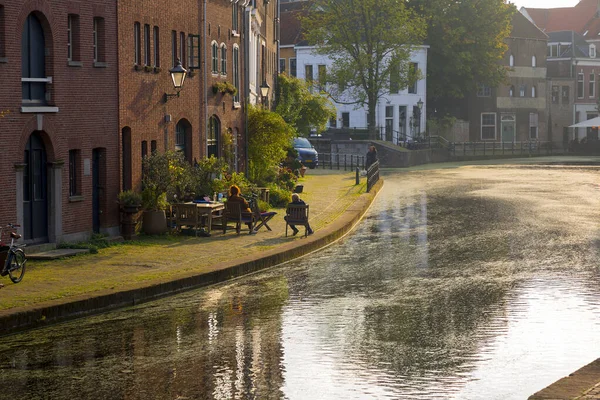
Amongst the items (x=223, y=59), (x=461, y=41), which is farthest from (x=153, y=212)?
(x=461, y=41)

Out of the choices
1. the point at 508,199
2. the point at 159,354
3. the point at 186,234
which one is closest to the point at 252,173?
the point at 508,199

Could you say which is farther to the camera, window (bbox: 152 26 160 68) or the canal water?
window (bbox: 152 26 160 68)

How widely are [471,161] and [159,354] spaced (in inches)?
2490

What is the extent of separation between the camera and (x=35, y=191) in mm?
21500

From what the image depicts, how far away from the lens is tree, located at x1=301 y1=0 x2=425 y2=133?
68.0 m

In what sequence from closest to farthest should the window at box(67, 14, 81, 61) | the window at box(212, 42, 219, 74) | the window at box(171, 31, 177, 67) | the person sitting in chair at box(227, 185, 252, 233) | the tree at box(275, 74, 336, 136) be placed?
1. the window at box(67, 14, 81, 61)
2. the person sitting in chair at box(227, 185, 252, 233)
3. the window at box(171, 31, 177, 67)
4. the window at box(212, 42, 219, 74)
5. the tree at box(275, 74, 336, 136)

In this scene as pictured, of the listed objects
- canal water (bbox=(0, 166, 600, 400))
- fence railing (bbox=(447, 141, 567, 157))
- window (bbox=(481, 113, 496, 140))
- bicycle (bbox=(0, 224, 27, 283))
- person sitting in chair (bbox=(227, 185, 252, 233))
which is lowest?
canal water (bbox=(0, 166, 600, 400))

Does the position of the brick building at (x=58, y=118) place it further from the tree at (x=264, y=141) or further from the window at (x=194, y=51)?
the tree at (x=264, y=141)

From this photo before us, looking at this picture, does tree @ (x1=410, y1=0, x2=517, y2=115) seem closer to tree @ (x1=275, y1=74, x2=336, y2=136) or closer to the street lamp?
tree @ (x1=275, y1=74, x2=336, y2=136)

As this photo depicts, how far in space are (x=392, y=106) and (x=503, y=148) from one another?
28.7 ft

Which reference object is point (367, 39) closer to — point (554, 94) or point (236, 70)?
point (236, 70)

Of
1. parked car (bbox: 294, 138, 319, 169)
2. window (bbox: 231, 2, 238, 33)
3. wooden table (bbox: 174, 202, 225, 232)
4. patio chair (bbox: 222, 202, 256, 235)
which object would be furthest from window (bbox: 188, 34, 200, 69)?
parked car (bbox: 294, 138, 319, 169)

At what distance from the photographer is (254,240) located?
23.4 meters

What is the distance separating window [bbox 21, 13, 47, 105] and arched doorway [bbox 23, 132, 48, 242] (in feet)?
2.50
